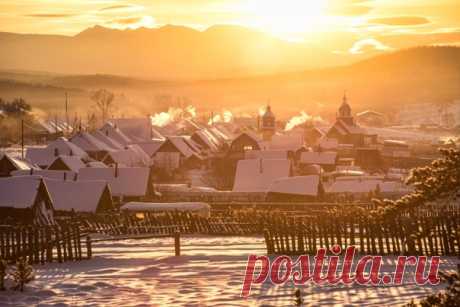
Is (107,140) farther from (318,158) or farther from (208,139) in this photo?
(318,158)

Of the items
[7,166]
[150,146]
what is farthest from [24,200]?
[150,146]

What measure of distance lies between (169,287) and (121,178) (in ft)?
154

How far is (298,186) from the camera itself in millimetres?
61719

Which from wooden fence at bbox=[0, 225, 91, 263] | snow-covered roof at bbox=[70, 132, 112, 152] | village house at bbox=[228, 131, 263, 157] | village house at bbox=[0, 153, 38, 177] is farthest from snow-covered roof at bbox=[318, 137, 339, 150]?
wooden fence at bbox=[0, 225, 91, 263]

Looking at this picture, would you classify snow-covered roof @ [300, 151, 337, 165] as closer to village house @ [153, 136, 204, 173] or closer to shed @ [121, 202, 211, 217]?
village house @ [153, 136, 204, 173]

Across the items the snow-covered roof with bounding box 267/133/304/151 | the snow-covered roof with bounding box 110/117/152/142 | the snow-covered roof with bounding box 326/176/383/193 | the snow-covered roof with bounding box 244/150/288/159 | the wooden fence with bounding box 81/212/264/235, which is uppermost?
the snow-covered roof with bounding box 110/117/152/142

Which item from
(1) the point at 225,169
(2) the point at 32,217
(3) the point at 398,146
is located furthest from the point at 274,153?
(2) the point at 32,217

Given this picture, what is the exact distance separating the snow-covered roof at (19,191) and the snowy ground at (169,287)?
20.3m

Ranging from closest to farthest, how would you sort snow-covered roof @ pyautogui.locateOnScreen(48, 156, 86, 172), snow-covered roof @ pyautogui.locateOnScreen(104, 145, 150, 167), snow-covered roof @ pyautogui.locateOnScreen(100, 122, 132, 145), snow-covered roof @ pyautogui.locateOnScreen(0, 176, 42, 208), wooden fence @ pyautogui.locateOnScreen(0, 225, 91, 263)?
wooden fence @ pyautogui.locateOnScreen(0, 225, 91, 263) → snow-covered roof @ pyautogui.locateOnScreen(0, 176, 42, 208) → snow-covered roof @ pyautogui.locateOnScreen(48, 156, 86, 172) → snow-covered roof @ pyautogui.locateOnScreen(104, 145, 150, 167) → snow-covered roof @ pyautogui.locateOnScreen(100, 122, 132, 145)

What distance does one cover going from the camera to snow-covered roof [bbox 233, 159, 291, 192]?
70500mm

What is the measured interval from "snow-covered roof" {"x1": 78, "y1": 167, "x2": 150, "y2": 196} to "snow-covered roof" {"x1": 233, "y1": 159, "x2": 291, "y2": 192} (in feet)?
29.0

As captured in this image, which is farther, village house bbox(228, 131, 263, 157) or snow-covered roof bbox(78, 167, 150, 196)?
village house bbox(228, 131, 263, 157)

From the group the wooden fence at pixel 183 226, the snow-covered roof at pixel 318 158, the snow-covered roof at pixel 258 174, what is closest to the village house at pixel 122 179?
the snow-covered roof at pixel 258 174

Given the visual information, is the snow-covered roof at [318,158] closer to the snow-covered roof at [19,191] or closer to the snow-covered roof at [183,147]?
the snow-covered roof at [183,147]
